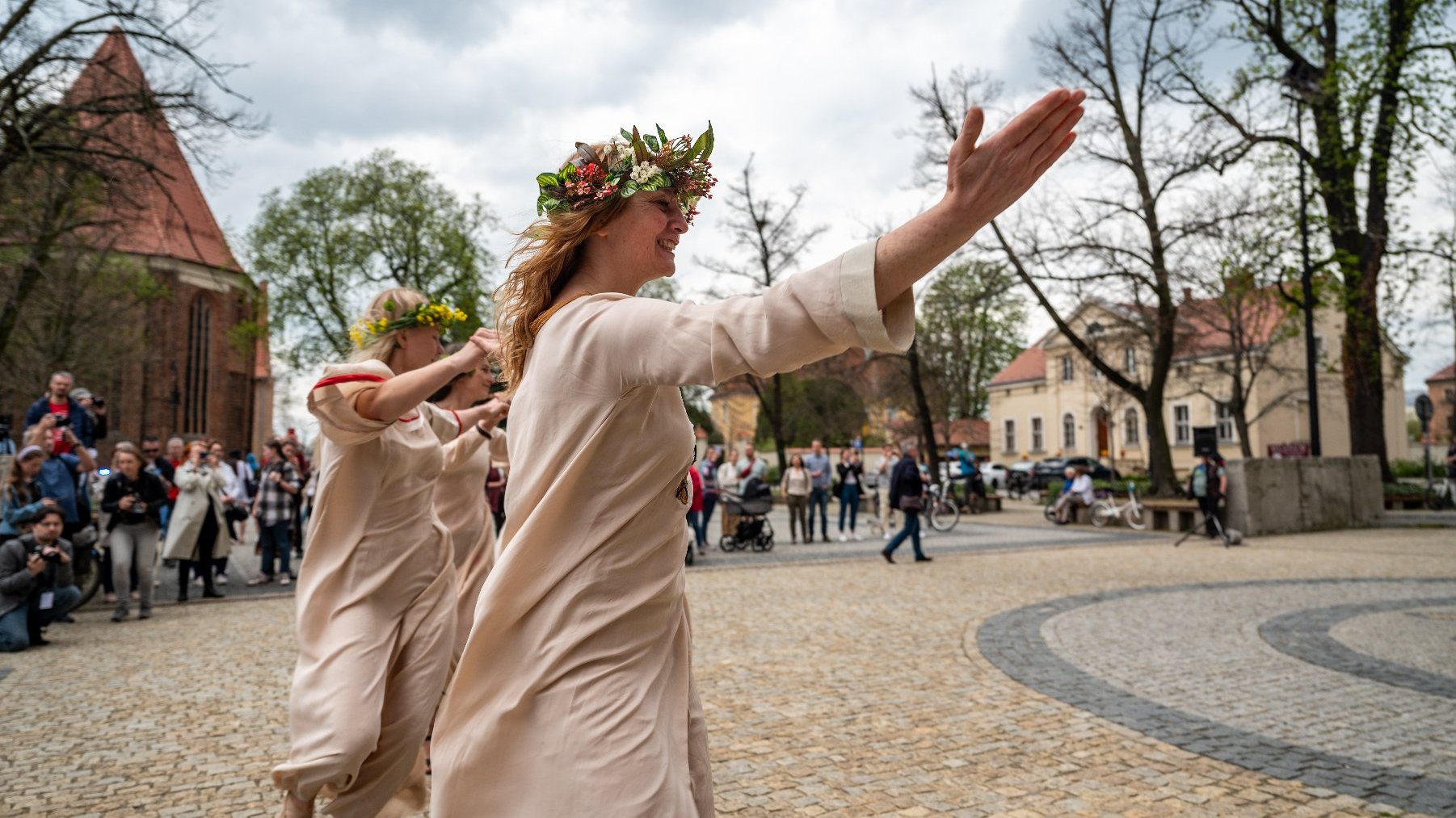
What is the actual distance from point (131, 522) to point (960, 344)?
1597 inches

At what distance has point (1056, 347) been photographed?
56.6 metres

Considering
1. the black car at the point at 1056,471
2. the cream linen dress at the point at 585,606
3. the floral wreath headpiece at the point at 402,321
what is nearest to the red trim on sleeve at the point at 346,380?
the floral wreath headpiece at the point at 402,321

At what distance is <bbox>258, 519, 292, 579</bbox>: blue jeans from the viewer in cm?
1294

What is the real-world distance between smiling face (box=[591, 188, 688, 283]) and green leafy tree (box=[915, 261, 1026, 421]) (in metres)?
22.9

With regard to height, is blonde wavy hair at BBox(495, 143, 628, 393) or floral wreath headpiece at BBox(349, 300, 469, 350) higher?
floral wreath headpiece at BBox(349, 300, 469, 350)

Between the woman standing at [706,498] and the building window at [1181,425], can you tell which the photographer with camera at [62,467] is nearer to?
the woman standing at [706,498]

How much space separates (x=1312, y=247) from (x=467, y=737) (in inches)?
924

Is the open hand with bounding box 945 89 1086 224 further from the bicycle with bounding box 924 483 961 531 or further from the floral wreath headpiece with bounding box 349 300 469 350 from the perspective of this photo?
the bicycle with bounding box 924 483 961 531

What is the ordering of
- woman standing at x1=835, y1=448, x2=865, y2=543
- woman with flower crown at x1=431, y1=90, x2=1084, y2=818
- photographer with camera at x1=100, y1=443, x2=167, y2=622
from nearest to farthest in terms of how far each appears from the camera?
1. woman with flower crown at x1=431, y1=90, x2=1084, y2=818
2. photographer with camera at x1=100, y1=443, x2=167, y2=622
3. woman standing at x1=835, y1=448, x2=865, y2=543

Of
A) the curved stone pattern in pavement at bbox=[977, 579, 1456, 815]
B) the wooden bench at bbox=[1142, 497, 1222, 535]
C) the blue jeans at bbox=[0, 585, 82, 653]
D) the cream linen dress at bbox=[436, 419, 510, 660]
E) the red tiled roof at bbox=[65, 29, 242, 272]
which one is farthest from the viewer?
the wooden bench at bbox=[1142, 497, 1222, 535]

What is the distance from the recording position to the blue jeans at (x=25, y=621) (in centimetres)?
802

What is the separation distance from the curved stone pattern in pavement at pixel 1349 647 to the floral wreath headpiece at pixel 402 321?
6468 millimetres

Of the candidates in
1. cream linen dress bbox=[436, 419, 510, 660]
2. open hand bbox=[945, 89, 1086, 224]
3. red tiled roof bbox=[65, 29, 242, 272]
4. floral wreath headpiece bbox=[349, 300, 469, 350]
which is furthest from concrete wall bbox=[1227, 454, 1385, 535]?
red tiled roof bbox=[65, 29, 242, 272]

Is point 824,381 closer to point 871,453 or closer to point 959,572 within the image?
point 871,453
